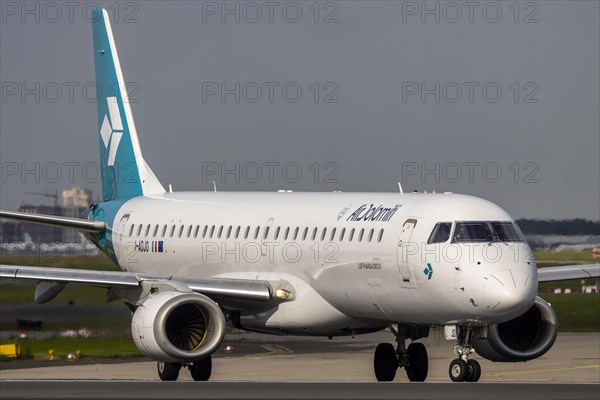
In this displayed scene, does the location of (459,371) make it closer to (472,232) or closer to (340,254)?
(472,232)

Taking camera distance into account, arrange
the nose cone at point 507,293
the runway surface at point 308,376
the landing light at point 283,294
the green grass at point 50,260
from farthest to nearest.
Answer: the green grass at point 50,260 < the landing light at point 283,294 < the nose cone at point 507,293 < the runway surface at point 308,376

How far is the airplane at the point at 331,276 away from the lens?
32844 mm

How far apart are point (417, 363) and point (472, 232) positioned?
17.9ft

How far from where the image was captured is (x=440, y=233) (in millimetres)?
33344

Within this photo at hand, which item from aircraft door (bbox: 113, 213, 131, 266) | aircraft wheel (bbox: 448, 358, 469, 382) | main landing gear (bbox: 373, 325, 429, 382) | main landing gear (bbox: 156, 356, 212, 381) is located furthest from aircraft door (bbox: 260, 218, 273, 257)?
aircraft wheel (bbox: 448, 358, 469, 382)

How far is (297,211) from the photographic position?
1516 inches

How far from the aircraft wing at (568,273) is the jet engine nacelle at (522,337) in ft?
2.74

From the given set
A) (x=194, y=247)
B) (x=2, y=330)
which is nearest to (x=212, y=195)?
(x=194, y=247)

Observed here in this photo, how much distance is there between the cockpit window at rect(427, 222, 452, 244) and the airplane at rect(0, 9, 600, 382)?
3 cm

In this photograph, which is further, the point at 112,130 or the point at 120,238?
the point at 112,130

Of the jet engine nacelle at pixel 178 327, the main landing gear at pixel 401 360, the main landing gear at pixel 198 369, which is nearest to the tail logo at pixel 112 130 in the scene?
the main landing gear at pixel 198 369

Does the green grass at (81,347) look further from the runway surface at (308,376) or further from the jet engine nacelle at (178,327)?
the jet engine nacelle at (178,327)

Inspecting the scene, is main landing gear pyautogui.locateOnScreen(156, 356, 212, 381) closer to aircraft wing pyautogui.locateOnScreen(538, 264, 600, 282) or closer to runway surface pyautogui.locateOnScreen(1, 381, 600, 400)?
runway surface pyautogui.locateOnScreen(1, 381, 600, 400)

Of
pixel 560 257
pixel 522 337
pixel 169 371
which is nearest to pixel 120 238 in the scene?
pixel 169 371
